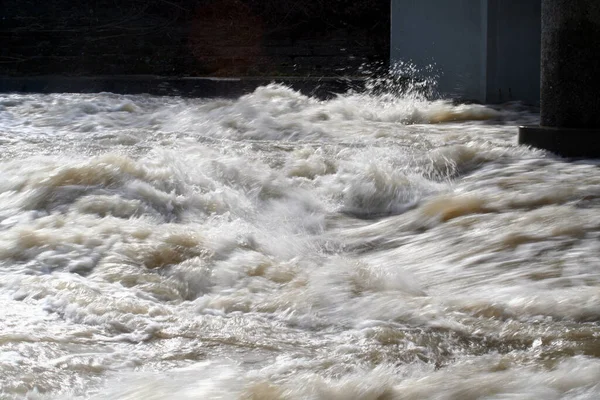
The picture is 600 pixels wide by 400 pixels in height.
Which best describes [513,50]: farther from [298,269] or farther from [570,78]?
[298,269]

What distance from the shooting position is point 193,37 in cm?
1440

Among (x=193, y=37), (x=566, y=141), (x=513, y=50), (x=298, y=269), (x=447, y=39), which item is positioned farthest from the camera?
(x=193, y=37)

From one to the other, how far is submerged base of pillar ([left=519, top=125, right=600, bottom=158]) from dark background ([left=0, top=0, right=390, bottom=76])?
553 centimetres

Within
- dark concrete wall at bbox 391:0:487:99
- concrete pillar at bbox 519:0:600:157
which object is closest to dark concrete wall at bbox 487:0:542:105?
dark concrete wall at bbox 391:0:487:99

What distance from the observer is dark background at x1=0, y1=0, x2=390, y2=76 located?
12.6 m

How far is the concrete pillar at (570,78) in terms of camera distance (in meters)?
6.16

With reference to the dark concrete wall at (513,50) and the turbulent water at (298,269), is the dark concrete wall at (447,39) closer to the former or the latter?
the dark concrete wall at (513,50)

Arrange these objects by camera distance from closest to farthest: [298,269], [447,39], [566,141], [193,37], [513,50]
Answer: [298,269] < [566,141] < [513,50] < [447,39] < [193,37]

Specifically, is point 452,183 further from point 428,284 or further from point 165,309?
point 165,309

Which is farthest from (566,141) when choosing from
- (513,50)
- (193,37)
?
(193,37)

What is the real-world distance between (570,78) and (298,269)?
Result: 316cm

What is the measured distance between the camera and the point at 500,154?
6258mm

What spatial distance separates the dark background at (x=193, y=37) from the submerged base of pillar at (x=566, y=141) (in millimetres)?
5528

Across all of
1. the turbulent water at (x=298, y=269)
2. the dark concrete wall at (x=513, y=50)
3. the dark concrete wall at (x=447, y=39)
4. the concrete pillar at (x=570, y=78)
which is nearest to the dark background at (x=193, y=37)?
the dark concrete wall at (x=447, y=39)
